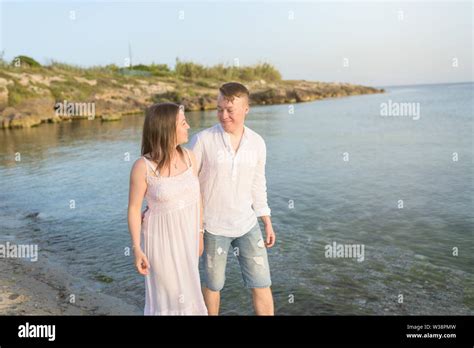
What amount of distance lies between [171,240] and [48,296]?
273 cm

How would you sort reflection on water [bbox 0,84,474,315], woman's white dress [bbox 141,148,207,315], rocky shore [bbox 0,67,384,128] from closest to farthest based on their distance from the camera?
woman's white dress [bbox 141,148,207,315] < reflection on water [bbox 0,84,474,315] < rocky shore [bbox 0,67,384,128]

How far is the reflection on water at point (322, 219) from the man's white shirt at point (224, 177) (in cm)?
173

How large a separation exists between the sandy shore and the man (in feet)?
5.54

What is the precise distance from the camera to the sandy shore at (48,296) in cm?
511

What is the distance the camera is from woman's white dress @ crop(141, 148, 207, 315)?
347 cm

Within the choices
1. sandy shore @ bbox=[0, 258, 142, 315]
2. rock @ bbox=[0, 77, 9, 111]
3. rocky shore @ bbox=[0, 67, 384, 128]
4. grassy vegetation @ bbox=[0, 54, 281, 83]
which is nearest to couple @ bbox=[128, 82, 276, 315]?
sandy shore @ bbox=[0, 258, 142, 315]

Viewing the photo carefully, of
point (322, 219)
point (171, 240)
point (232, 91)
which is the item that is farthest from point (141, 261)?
point (322, 219)

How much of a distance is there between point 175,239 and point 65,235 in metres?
5.19

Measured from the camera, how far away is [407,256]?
674cm

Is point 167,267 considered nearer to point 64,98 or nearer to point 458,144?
point 458,144

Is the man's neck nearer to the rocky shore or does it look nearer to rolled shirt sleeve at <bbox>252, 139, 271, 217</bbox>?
rolled shirt sleeve at <bbox>252, 139, 271, 217</bbox>

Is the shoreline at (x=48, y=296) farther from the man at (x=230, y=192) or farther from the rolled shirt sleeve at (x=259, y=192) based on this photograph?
the rolled shirt sleeve at (x=259, y=192)

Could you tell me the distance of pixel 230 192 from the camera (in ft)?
12.6
